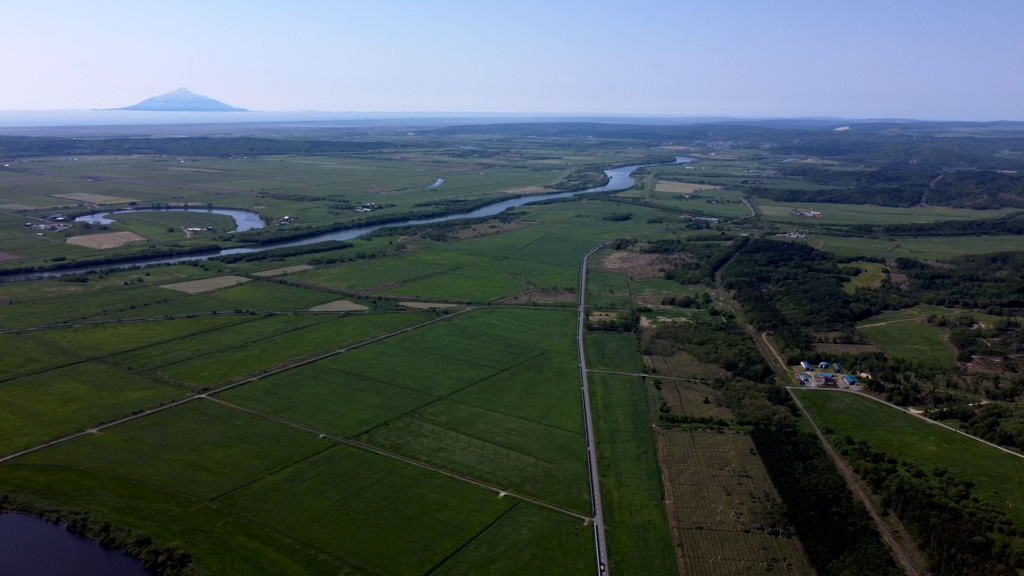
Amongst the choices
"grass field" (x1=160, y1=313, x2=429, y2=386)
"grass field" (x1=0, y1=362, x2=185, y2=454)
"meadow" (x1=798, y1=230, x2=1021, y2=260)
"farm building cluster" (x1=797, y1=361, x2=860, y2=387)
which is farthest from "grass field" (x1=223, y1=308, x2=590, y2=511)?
"meadow" (x1=798, y1=230, x2=1021, y2=260)

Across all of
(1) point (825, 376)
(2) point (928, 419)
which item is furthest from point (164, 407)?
(2) point (928, 419)

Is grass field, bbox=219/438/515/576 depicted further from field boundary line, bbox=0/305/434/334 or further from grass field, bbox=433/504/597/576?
field boundary line, bbox=0/305/434/334

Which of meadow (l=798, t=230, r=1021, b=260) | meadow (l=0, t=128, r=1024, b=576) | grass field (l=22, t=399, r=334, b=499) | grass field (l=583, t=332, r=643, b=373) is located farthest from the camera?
meadow (l=798, t=230, r=1021, b=260)

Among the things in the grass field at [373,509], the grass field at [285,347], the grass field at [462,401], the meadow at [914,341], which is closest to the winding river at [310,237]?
the grass field at [285,347]

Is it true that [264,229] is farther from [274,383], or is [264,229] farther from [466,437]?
[466,437]

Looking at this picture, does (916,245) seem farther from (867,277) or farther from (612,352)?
(612,352)

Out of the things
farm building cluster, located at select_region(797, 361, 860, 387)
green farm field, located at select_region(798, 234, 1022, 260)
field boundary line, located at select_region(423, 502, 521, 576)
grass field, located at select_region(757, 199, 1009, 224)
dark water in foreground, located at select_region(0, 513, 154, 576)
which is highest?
grass field, located at select_region(757, 199, 1009, 224)

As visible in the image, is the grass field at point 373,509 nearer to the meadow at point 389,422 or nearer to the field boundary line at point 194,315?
the meadow at point 389,422

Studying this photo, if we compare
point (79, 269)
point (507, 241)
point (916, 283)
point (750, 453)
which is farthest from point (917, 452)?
point (79, 269)
